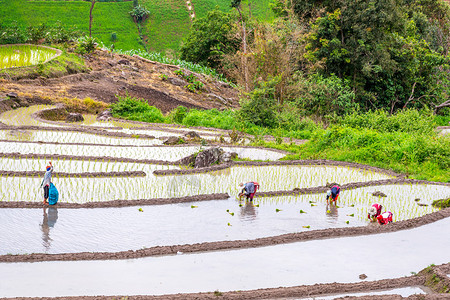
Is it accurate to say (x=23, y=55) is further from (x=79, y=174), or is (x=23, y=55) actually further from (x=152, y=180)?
(x=152, y=180)

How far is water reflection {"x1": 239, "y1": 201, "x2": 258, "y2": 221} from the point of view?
35.0 ft

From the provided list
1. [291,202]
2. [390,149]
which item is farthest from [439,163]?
[291,202]

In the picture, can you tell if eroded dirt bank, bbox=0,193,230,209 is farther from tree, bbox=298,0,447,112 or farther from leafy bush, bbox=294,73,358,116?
tree, bbox=298,0,447,112

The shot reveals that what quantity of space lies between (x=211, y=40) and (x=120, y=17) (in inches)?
1277

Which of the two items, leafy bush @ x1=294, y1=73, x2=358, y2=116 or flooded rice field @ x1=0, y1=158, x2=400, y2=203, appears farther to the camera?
leafy bush @ x1=294, y1=73, x2=358, y2=116

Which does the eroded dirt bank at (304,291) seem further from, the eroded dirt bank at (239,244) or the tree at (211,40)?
the tree at (211,40)

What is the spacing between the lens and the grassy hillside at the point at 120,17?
63.5 metres

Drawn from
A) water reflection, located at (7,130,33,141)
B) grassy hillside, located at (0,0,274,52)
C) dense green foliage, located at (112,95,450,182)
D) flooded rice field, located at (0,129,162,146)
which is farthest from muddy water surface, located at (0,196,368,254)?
grassy hillside, located at (0,0,274,52)

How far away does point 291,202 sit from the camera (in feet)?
38.8

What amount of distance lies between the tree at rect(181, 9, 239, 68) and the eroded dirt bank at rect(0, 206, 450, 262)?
29845mm

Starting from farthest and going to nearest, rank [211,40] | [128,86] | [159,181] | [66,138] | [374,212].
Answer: [211,40] → [128,86] → [66,138] → [159,181] → [374,212]


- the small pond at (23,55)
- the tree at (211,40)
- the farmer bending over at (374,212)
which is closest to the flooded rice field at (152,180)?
the farmer bending over at (374,212)

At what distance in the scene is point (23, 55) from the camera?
33000 mm

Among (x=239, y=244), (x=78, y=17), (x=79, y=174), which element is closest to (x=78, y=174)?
(x=79, y=174)
